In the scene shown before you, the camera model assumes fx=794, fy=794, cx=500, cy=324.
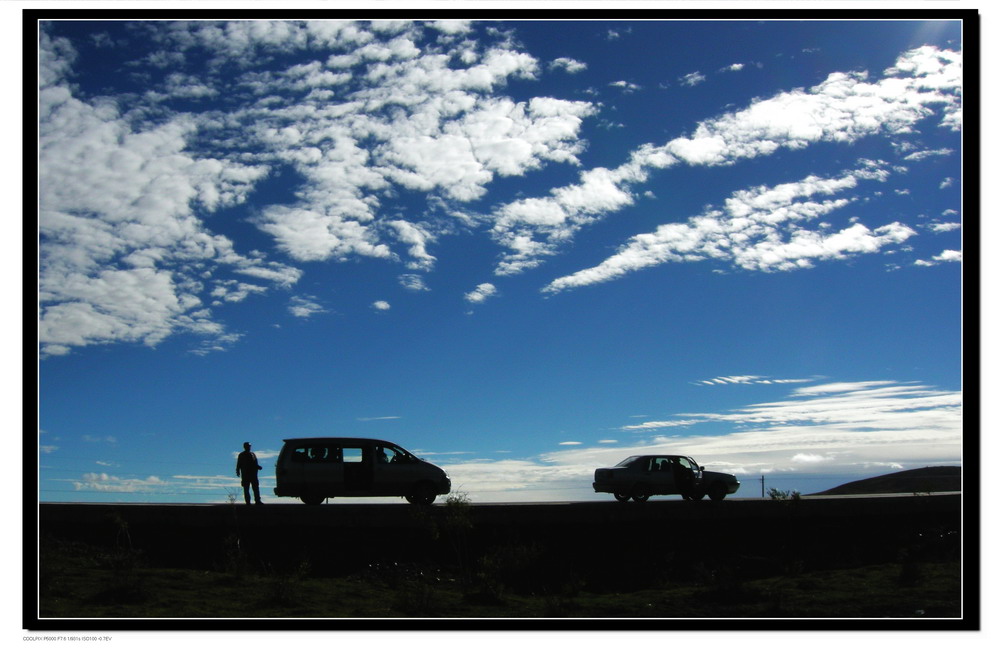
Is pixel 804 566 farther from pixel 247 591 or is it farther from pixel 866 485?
pixel 866 485

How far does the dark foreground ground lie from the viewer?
12750 millimetres

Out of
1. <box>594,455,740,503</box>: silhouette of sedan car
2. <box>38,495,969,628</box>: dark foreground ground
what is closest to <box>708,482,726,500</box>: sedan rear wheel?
<box>594,455,740,503</box>: silhouette of sedan car

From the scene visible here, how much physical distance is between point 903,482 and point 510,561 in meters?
30.2

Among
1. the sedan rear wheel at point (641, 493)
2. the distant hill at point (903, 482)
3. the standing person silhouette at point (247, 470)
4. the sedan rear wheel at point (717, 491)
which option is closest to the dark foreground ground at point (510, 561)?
the standing person silhouette at point (247, 470)

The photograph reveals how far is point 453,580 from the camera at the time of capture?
50.2 feet

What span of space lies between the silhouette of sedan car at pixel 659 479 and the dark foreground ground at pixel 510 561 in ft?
9.30

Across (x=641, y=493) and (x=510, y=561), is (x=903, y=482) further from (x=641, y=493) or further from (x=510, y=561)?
(x=510, y=561)

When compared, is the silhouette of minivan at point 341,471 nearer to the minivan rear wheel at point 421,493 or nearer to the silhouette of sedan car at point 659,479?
the minivan rear wheel at point 421,493

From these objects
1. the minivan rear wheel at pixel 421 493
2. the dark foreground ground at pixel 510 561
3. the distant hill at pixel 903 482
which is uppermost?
the minivan rear wheel at pixel 421 493

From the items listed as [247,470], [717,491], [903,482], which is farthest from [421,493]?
[903,482]

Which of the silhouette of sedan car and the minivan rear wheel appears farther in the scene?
the silhouette of sedan car

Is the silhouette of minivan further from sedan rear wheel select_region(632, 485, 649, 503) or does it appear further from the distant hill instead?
the distant hill

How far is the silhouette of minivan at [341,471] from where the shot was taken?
19.5 m

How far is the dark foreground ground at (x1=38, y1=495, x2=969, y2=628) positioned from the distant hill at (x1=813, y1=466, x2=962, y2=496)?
15.2 m
